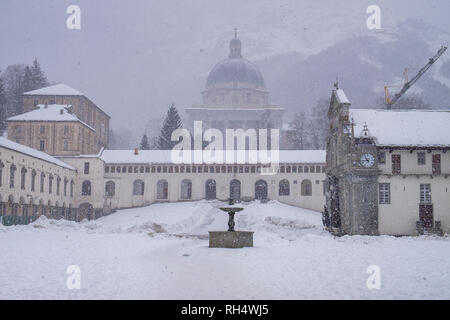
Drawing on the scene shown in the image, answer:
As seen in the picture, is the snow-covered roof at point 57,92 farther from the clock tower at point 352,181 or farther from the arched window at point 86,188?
the clock tower at point 352,181

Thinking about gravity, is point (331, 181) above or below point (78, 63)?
below

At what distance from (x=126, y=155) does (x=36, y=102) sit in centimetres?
1644

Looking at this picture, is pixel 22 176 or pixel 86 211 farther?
pixel 86 211

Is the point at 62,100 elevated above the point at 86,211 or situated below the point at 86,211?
above

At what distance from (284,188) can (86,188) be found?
2507 centimetres

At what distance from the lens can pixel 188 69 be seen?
619 feet

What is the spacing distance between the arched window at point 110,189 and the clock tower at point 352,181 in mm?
33311

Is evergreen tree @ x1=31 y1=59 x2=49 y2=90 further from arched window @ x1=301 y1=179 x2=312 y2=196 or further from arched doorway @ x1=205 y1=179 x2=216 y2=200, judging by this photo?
arched window @ x1=301 y1=179 x2=312 y2=196

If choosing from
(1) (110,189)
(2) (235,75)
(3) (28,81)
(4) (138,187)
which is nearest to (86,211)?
(1) (110,189)

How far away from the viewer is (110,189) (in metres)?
66.6

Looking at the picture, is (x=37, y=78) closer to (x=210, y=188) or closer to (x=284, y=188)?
(x=210, y=188)

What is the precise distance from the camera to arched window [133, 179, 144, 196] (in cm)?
6701
